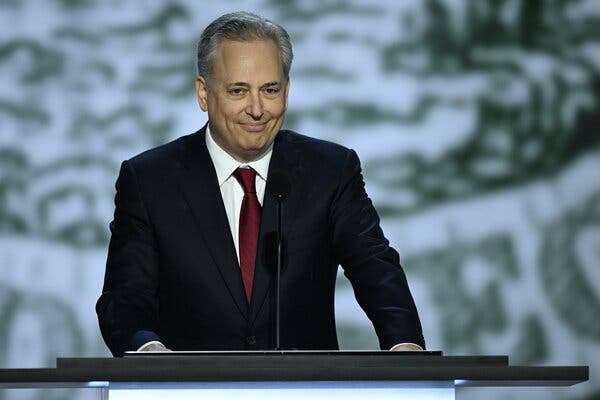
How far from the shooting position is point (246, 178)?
3012 millimetres

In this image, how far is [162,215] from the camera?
2.94 m

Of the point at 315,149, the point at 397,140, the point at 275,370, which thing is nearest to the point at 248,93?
the point at 315,149

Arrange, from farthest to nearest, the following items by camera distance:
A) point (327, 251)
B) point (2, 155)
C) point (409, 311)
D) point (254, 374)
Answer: point (2, 155) → point (327, 251) → point (409, 311) → point (254, 374)

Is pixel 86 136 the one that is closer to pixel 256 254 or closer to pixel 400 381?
pixel 256 254

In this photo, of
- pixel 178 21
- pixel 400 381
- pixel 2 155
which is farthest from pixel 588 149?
pixel 400 381

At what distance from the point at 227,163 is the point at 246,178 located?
0.07 meters

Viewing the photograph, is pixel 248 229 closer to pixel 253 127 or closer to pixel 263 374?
pixel 253 127

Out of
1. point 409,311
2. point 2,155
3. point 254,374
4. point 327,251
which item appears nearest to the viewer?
point 254,374

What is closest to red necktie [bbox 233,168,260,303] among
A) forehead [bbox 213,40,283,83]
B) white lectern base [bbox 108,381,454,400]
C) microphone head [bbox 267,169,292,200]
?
forehead [bbox 213,40,283,83]

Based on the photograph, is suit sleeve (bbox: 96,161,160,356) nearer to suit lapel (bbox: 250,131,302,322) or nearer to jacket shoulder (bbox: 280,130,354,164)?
suit lapel (bbox: 250,131,302,322)

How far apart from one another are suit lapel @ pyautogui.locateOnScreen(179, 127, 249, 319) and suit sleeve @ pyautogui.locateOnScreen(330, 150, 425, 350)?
29 centimetres

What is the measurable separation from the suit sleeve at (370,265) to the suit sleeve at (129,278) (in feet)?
1.55

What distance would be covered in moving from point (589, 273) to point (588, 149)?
0.48m

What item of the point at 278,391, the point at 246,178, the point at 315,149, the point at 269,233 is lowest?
the point at 278,391
